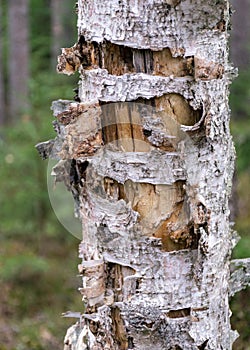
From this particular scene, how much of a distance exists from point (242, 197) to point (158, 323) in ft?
27.9

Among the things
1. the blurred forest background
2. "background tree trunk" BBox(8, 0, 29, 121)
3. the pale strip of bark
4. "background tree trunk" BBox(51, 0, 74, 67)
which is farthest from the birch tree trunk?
"background tree trunk" BBox(51, 0, 74, 67)

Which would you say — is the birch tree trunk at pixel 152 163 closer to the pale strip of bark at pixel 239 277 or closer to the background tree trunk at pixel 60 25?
the pale strip of bark at pixel 239 277

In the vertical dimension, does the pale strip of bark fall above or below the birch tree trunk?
below

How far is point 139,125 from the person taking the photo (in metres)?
1.81

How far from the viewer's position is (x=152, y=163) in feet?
5.95

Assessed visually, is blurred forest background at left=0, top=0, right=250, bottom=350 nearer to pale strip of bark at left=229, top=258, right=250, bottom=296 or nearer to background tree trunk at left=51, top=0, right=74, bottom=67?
pale strip of bark at left=229, top=258, right=250, bottom=296

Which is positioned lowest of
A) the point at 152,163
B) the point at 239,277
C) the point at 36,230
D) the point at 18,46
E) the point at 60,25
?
the point at 36,230

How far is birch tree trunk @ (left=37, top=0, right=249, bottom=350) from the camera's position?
177cm

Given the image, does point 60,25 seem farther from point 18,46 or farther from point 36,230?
point 36,230

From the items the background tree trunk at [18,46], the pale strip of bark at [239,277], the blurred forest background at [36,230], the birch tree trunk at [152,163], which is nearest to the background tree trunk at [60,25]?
the background tree trunk at [18,46]

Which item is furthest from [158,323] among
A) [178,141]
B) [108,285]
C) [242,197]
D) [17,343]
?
[242,197]

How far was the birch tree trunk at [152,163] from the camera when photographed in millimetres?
1774

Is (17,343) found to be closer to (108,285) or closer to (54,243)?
(54,243)

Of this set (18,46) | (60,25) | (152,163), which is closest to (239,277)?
(152,163)
